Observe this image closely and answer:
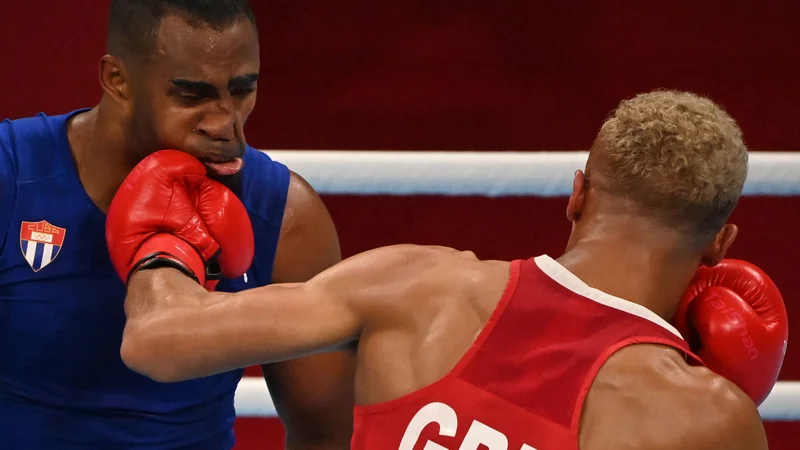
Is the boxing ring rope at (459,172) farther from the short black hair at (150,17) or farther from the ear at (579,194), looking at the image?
the ear at (579,194)

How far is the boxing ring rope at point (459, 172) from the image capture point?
237cm

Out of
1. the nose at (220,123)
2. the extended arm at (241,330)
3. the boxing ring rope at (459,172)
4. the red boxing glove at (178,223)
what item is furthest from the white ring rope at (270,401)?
the extended arm at (241,330)

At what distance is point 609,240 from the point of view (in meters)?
1.48

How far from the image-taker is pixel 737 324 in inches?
62.2

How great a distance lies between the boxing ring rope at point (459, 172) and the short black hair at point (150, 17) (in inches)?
24.9

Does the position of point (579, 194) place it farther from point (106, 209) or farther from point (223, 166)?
point (106, 209)

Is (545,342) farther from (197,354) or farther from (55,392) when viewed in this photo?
(55,392)

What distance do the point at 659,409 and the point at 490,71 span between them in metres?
1.76

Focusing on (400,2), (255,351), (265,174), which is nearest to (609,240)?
(255,351)

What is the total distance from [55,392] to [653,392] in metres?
1.03

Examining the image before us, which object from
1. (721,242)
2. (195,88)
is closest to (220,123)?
(195,88)

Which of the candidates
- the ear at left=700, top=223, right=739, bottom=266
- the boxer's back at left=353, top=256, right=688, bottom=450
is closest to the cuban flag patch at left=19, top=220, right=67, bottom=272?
the boxer's back at left=353, top=256, right=688, bottom=450

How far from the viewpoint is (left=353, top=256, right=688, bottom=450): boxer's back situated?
1.39m

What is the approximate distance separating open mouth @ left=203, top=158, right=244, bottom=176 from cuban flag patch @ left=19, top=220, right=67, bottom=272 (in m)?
0.26
